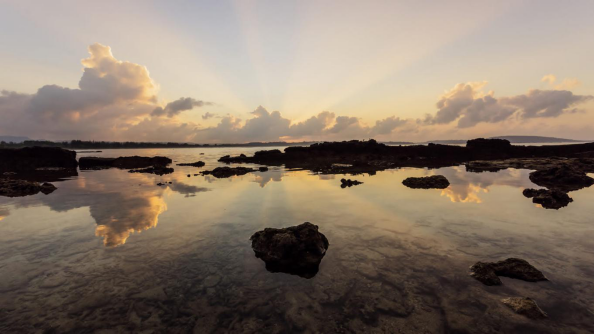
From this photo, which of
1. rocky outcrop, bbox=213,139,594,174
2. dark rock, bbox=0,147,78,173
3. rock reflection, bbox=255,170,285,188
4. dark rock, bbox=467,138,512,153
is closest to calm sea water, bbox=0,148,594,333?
rock reflection, bbox=255,170,285,188

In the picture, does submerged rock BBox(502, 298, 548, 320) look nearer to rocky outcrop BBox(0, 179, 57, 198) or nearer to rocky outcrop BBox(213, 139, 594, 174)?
rocky outcrop BBox(0, 179, 57, 198)

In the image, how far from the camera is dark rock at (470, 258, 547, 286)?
781 centimetres

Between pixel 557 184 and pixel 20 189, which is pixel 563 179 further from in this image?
pixel 20 189

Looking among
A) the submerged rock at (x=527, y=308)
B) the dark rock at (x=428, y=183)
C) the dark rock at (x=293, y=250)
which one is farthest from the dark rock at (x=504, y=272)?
the dark rock at (x=428, y=183)

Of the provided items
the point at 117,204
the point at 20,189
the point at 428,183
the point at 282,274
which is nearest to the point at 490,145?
the point at 428,183

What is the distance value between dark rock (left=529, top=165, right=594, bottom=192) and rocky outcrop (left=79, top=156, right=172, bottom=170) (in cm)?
6214

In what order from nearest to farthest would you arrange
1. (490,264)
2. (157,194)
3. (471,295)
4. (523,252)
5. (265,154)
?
(471,295) → (490,264) → (523,252) → (157,194) → (265,154)

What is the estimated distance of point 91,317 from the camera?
648 centimetres

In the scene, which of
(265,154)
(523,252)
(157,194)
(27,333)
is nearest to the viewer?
(27,333)

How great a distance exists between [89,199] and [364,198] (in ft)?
73.0

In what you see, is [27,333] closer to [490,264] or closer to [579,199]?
[490,264]

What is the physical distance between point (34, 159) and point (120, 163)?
1281cm

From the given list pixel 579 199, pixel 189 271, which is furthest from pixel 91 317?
pixel 579 199

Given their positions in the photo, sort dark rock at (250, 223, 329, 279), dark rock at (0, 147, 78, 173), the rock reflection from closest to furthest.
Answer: dark rock at (250, 223, 329, 279) → the rock reflection → dark rock at (0, 147, 78, 173)
